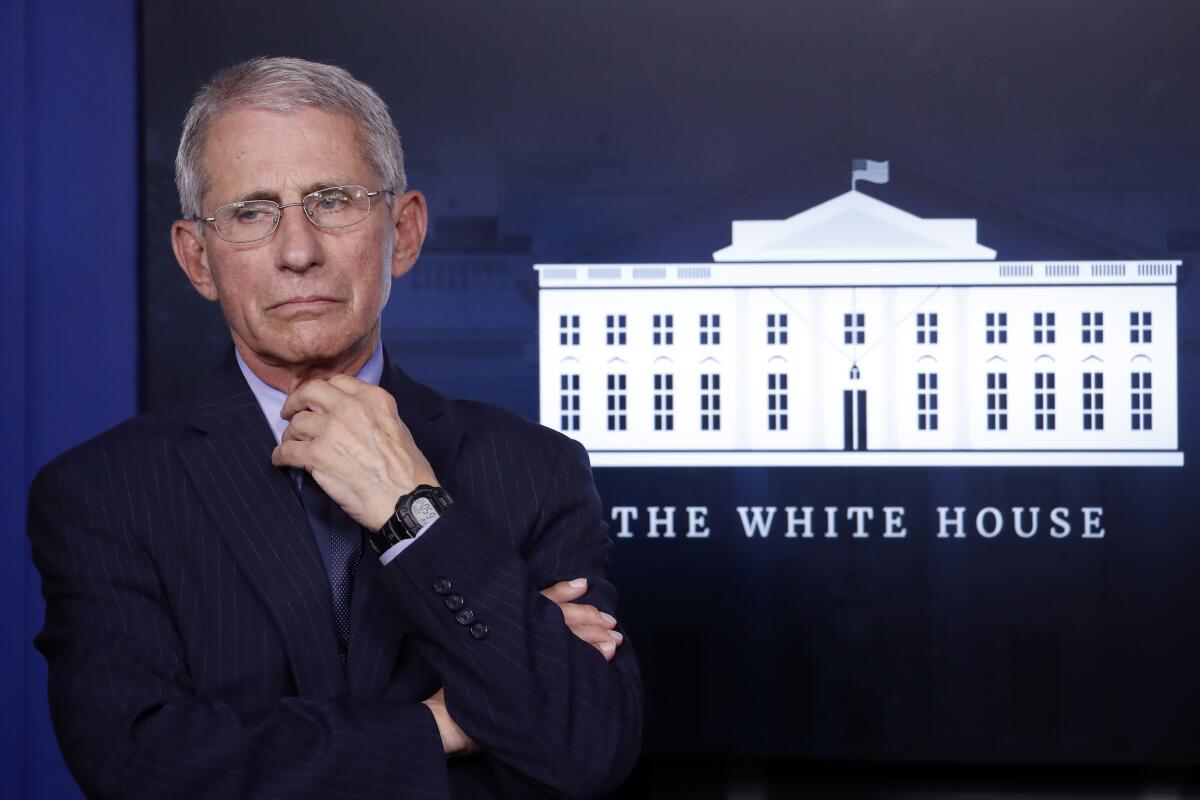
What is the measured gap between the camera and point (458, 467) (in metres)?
1.45

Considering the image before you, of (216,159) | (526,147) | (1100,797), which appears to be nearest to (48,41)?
(526,147)

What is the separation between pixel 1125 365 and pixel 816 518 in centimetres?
68

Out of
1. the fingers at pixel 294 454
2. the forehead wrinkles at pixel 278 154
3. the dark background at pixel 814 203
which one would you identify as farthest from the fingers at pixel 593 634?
the dark background at pixel 814 203

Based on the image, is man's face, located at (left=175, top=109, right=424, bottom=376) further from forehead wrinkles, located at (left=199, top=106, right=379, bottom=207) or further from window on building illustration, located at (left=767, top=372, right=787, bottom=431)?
window on building illustration, located at (left=767, top=372, right=787, bottom=431)

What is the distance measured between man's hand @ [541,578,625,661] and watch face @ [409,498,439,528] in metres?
0.20

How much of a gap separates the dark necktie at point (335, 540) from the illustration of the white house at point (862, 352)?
993 mm

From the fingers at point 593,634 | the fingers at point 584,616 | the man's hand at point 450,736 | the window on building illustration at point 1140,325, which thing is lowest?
the man's hand at point 450,736

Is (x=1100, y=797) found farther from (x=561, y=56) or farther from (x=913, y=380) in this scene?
(x=561, y=56)

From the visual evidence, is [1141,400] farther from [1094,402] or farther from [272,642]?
[272,642]

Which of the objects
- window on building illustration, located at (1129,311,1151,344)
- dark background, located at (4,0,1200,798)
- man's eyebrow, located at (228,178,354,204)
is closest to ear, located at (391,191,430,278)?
man's eyebrow, located at (228,178,354,204)

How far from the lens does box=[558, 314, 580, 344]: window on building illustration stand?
2326 millimetres

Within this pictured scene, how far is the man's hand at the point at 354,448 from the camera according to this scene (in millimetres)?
1241

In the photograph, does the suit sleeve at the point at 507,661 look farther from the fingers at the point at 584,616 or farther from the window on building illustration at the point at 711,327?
the window on building illustration at the point at 711,327

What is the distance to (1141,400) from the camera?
2.28m
